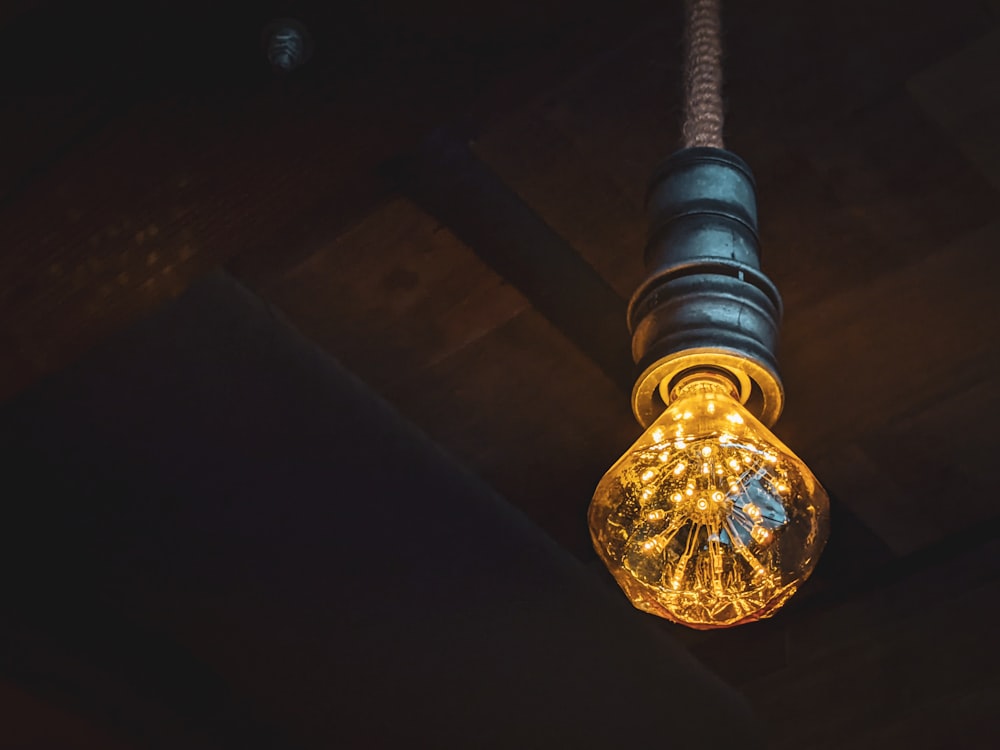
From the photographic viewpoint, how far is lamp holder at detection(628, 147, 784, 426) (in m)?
1.27

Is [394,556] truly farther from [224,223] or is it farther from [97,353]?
[224,223]

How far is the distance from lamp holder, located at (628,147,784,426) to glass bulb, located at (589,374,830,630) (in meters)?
0.05

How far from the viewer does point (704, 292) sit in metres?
1.30

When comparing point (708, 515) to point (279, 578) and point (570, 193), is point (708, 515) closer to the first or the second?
point (570, 193)

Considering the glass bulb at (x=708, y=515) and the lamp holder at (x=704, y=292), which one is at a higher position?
the lamp holder at (x=704, y=292)

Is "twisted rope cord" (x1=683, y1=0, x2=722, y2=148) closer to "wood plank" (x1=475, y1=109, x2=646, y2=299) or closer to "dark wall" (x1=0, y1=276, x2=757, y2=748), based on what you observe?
"wood plank" (x1=475, y1=109, x2=646, y2=299)

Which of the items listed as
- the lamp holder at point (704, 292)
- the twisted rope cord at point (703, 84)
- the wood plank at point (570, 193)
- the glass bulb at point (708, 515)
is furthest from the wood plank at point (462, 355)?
the glass bulb at point (708, 515)

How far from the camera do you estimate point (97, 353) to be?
8.15ft

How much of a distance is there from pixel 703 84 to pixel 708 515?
0.66m

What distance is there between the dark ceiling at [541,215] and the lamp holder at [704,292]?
53cm

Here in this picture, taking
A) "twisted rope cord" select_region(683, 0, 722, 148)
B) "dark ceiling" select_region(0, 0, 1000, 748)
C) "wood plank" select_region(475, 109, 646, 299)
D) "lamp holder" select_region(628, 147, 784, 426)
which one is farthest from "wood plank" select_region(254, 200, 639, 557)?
"lamp holder" select_region(628, 147, 784, 426)

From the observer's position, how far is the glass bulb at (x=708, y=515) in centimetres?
127

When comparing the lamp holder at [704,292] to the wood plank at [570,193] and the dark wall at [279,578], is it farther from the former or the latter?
the dark wall at [279,578]

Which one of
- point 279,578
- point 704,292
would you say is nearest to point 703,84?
point 704,292
